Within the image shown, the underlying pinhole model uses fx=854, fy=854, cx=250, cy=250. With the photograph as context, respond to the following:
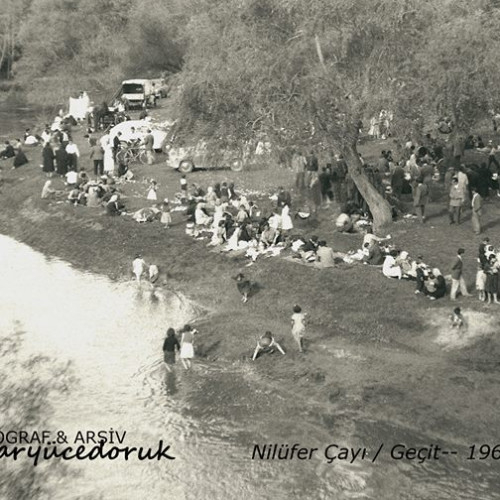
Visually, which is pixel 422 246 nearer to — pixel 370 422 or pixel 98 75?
pixel 370 422

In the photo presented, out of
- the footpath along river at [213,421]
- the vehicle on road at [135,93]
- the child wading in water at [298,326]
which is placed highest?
the vehicle on road at [135,93]

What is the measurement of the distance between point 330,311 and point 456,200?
6343 millimetres

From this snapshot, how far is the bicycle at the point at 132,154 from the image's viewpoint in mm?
37381

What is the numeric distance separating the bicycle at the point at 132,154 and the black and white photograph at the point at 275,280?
14cm

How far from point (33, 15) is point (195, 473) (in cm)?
5534

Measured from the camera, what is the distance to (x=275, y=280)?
23953 mm

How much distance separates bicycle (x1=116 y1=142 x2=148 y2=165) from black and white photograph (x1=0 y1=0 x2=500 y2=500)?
5.6 inches

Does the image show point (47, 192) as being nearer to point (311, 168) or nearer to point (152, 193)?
point (152, 193)

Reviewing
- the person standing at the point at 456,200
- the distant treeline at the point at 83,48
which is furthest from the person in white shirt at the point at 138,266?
the distant treeline at the point at 83,48

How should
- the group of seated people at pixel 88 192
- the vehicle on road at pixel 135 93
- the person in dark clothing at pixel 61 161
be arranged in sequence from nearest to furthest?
the group of seated people at pixel 88 192 < the person in dark clothing at pixel 61 161 < the vehicle on road at pixel 135 93

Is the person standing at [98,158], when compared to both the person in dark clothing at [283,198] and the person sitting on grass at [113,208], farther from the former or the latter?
the person in dark clothing at [283,198]

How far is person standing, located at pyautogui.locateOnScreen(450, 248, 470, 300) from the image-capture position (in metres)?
21.0

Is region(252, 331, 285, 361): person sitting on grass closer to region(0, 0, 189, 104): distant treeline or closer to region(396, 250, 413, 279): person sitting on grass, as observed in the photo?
region(396, 250, 413, 279): person sitting on grass

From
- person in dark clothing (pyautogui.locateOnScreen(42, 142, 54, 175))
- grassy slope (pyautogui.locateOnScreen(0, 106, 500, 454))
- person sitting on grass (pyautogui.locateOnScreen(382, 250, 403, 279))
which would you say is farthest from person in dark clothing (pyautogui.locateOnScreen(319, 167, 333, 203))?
person in dark clothing (pyautogui.locateOnScreen(42, 142, 54, 175))
